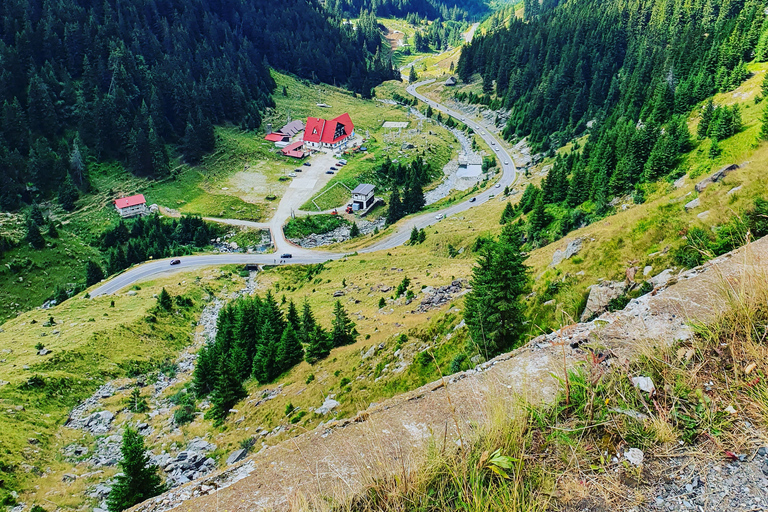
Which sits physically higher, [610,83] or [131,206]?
[610,83]

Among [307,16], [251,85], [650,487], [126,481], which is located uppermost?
[307,16]

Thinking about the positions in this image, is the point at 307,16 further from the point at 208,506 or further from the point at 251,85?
the point at 208,506

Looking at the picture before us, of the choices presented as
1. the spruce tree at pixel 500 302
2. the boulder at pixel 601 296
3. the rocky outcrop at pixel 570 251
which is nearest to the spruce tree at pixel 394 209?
the rocky outcrop at pixel 570 251

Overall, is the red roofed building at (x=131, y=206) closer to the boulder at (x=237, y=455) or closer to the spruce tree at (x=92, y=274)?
the spruce tree at (x=92, y=274)

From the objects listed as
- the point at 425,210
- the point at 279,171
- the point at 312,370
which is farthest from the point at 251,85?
the point at 312,370

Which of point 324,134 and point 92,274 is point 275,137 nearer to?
point 324,134

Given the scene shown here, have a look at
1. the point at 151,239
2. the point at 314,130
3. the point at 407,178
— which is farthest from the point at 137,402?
the point at 314,130

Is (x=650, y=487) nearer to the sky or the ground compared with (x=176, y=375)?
nearer to the sky
